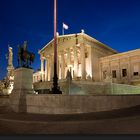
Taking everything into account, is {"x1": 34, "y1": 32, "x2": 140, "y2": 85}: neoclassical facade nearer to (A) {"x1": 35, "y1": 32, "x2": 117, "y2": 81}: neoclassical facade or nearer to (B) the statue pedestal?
(A) {"x1": 35, "y1": 32, "x2": 117, "y2": 81}: neoclassical facade

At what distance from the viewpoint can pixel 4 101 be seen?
57.9 ft

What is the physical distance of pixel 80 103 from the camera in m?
11.8

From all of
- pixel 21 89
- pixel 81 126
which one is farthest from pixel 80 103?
pixel 21 89

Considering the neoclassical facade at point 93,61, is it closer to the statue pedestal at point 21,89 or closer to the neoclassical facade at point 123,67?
the neoclassical facade at point 123,67

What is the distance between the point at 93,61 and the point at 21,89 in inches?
1318

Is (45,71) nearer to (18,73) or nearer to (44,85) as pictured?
(44,85)

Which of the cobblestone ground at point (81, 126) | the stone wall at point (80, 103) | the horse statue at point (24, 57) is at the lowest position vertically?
the cobblestone ground at point (81, 126)

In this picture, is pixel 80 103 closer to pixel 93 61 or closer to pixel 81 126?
pixel 81 126

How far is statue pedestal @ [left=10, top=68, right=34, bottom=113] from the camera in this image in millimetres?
14219

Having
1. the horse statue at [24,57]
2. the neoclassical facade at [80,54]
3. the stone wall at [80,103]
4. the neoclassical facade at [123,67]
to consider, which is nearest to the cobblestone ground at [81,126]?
the stone wall at [80,103]

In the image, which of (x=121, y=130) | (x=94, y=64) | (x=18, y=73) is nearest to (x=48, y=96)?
(x=18, y=73)

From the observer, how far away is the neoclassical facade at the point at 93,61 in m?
40.9

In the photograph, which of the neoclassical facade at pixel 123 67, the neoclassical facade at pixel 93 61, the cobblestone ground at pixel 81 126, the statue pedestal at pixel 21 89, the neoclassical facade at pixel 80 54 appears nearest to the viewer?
the cobblestone ground at pixel 81 126

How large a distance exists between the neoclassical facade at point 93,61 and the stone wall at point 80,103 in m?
26.6
